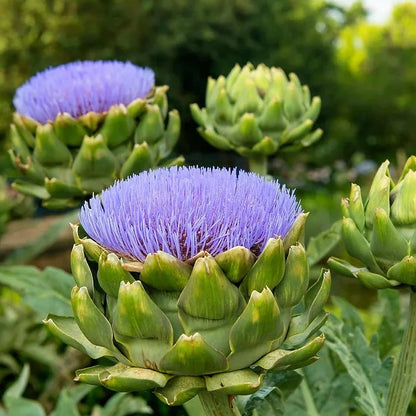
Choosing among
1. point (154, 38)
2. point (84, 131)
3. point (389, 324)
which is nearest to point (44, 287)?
point (84, 131)

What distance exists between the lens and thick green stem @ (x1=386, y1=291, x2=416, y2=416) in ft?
2.56

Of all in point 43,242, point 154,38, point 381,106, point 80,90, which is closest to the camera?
point 80,90

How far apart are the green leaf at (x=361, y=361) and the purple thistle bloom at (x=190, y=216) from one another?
312mm

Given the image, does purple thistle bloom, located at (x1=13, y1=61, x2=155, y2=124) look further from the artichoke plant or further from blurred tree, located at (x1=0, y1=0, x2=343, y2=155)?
blurred tree, located at (x1=0, y1=0, x2=343, y2=155)

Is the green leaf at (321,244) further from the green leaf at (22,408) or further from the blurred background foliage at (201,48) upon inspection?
the blurred background foliage at (201,48)

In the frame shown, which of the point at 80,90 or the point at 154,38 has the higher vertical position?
the point at 80,90

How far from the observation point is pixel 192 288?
0.61m

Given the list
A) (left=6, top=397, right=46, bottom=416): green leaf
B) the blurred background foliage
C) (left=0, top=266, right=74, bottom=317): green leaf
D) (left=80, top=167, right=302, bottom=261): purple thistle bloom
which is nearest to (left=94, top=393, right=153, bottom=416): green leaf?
(left=6, top=397, right=46, bottom=416): green leaf

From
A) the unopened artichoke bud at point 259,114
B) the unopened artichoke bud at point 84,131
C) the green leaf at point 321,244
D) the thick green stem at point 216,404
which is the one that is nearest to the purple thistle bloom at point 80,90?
the unopened artichoke bud at point 84,131

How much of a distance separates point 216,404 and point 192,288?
0.48 feet

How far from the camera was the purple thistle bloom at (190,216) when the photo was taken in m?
0.64

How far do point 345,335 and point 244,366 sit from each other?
342 millimetres

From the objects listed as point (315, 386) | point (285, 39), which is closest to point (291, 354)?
point (315, 386)

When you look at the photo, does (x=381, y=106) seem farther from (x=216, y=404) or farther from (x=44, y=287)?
(x=216, y=404)
